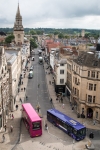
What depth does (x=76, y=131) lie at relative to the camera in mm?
40625

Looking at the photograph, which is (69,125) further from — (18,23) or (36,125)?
(18,23)

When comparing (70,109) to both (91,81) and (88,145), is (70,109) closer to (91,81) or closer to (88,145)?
(91,81)

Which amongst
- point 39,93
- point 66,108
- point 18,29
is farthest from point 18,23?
point 66,108

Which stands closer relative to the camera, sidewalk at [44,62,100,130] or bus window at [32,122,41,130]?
bus window at [32,122,41,130]

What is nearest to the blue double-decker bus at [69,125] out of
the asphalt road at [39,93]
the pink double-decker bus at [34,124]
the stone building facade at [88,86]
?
the pink double-decker bus at [34,124]

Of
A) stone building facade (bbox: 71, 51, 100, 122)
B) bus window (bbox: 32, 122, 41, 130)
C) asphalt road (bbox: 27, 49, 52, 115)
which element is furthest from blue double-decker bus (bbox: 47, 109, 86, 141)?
stone building facade (bbox: 71, 51, 100, 122)

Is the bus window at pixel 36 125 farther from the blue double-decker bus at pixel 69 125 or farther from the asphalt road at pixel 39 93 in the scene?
the asphalt road at pixel 39 93

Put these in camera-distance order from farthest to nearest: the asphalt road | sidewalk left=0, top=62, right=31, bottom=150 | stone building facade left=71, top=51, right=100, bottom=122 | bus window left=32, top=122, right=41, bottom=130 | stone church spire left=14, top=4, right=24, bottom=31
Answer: stone church spire left=14, top=4, right=24, bottom=31, the asphalt road, stone building facade left=71, top=51, right=100, bottom=122, bus window left=32, top=122, right=41, bottom=130, sidewalk left=0, top=62, right=31, bottom=150

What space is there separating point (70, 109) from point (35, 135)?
1907cm

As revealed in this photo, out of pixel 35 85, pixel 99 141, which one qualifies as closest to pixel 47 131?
pixel 99 141

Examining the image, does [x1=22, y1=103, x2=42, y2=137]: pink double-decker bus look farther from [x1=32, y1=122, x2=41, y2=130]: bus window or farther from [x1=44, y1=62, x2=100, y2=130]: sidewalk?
[x1=44, y1=62, x2=100, y2=130]: sidewalk

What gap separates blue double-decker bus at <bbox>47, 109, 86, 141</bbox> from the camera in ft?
135

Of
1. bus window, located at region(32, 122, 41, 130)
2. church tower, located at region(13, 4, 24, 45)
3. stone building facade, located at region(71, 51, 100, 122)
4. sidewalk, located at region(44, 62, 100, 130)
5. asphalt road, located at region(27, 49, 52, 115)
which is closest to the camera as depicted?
bus window, located at region(32, 122, 41, 130)

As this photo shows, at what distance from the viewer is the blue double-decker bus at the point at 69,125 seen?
41.1 m
